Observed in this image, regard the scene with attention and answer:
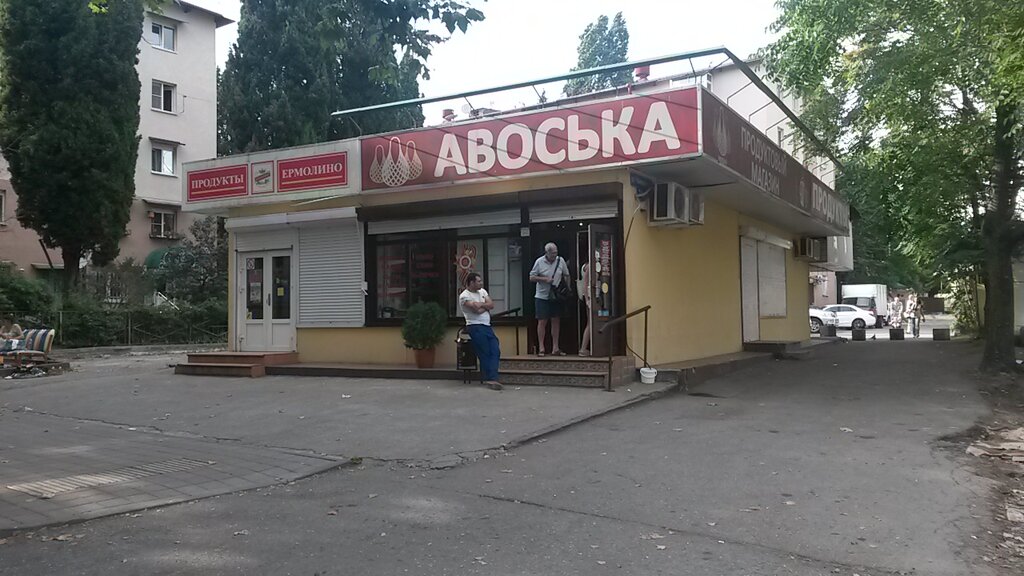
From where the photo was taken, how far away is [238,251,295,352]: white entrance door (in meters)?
14.9

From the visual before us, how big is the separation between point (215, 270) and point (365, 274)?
17.1 meters

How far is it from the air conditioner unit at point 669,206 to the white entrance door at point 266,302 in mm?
7382

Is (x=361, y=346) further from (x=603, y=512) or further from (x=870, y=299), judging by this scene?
(x=870, y=299)

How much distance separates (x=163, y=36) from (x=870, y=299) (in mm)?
40078

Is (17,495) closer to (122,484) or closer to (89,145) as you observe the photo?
(122,484)

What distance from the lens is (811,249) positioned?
21656 mm

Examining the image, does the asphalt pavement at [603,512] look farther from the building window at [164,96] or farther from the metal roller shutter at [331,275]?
the building window at [164,96]

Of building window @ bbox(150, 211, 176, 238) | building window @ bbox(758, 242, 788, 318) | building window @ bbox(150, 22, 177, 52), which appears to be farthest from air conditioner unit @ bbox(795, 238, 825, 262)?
building window @ bbox(150, 22, 177, 52)

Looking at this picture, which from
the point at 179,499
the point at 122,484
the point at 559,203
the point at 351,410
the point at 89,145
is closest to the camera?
the point at 179,499

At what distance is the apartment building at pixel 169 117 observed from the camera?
108 feet

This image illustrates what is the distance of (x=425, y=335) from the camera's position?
1239cm

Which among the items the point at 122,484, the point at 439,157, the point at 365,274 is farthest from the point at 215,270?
the point at 122,484

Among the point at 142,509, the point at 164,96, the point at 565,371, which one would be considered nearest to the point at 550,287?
the point at 565,371

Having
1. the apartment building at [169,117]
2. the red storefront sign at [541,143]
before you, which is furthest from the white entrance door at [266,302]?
the apartment building at [169,117]
